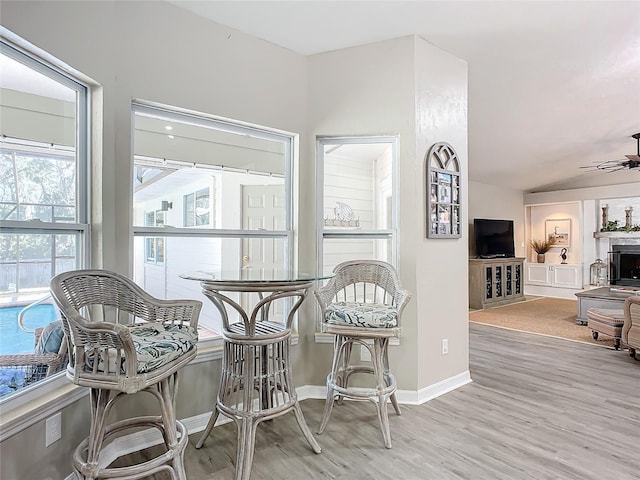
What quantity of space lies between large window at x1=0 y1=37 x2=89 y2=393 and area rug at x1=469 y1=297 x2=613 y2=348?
540cm

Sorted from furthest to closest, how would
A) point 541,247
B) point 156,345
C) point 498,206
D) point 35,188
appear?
1. point 541,247
2. point 498,206
3. point 35,188
4. point 156,345

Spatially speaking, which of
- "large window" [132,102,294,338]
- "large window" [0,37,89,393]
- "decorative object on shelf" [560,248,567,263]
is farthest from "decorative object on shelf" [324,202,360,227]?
"decorative object on shelf" [560,248,567,263]

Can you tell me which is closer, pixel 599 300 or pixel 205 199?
pixel 205 199

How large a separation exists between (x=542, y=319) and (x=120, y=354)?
631 centimetres

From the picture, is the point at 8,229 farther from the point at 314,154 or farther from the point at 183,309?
the point at 314,154

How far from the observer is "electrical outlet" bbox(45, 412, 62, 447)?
69.1 inches

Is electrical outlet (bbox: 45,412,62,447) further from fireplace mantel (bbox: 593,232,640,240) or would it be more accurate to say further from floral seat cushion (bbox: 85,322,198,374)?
fireplace mantel (bbox: 593,232,640,240)

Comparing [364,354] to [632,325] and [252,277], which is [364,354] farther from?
[632,325]

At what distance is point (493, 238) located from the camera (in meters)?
7.86

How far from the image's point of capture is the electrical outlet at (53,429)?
1.76m

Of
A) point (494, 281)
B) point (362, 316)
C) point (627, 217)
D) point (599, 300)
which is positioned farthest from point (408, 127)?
point (627, 217)

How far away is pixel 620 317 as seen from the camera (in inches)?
175

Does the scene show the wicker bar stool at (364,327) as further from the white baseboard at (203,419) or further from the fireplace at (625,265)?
the fireplace at (625,265)

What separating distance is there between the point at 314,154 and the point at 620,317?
396cm
